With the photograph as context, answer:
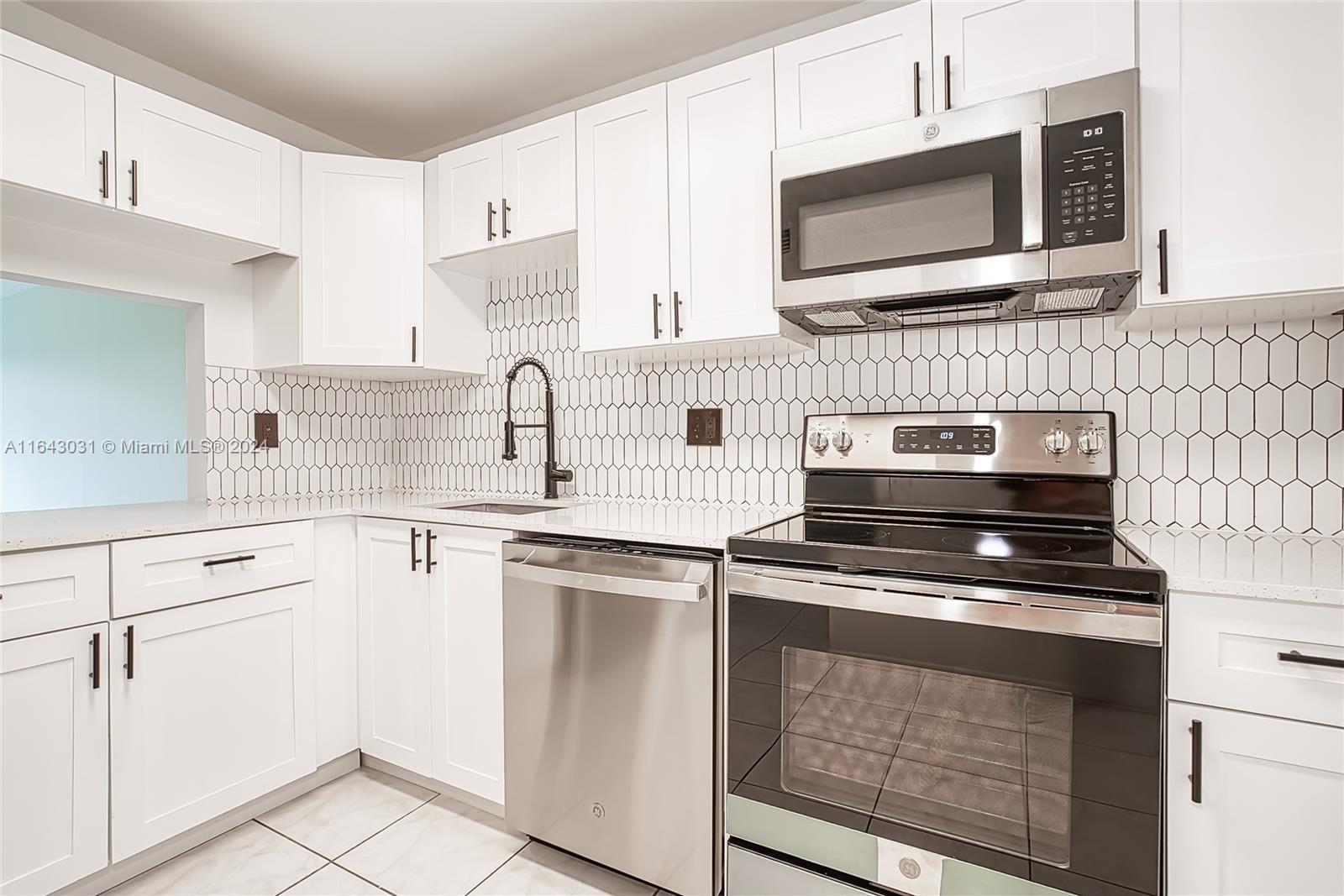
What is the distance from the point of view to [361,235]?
2.48 m

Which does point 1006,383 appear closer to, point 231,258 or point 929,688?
point 929,688

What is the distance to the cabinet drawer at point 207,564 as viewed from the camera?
1.74 m

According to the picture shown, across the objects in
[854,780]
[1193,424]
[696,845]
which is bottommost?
[696,845]

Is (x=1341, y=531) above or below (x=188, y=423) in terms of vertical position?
below

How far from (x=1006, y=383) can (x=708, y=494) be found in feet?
3.27

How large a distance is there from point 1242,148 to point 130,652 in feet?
9.52

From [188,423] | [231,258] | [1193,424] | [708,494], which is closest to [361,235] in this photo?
[231,258]

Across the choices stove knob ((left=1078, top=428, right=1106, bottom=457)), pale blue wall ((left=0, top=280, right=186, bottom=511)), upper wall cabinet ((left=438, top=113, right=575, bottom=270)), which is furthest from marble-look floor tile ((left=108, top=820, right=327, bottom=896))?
stove knob ((left=1078, top=428, right=1106, bottom=457))

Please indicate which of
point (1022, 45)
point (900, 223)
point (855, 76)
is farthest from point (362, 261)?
point (1022, 45)

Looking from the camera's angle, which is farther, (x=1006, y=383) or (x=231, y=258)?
(x=231, y=258)

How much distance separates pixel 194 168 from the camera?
2109mm

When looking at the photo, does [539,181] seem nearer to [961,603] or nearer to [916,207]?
[916,207]

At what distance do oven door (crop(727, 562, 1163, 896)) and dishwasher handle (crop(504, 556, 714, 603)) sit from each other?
9 cm

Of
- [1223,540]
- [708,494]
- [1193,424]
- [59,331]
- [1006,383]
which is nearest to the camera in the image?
[1223,540]
